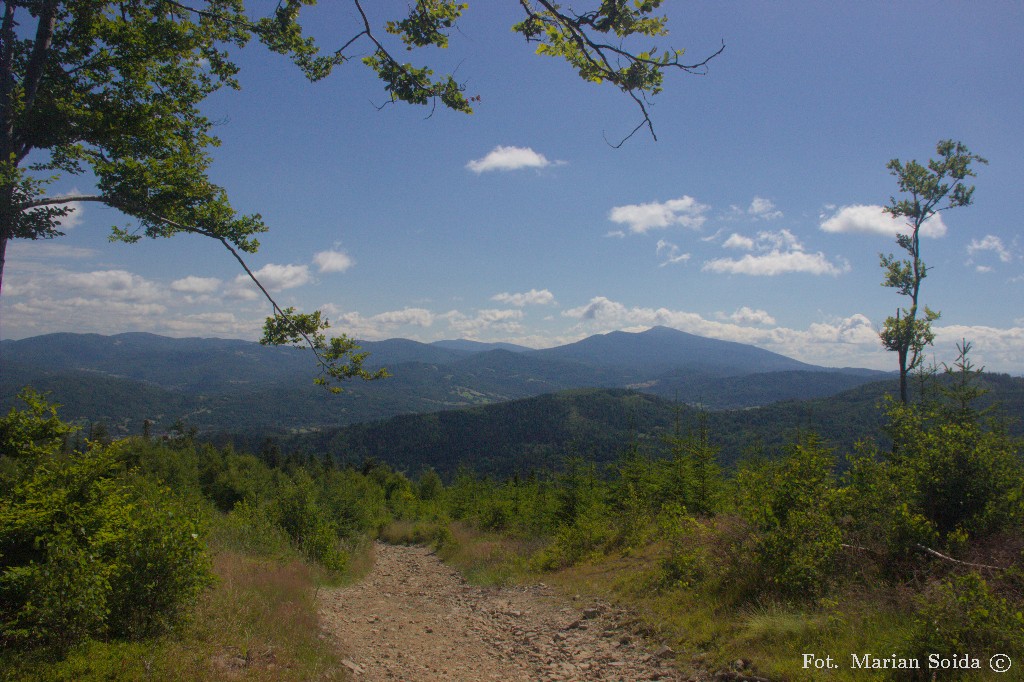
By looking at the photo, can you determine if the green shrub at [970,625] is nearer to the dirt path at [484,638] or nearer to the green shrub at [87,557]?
the dirt path at [484,638]

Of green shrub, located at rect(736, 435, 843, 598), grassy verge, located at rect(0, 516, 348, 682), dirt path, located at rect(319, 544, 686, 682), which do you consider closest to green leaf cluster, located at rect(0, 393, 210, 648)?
grassy verge, located at rect(0, 516, 348, 682)

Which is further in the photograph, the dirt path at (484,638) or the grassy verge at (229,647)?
the dirt path at (484,638)

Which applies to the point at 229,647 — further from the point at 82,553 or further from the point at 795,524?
the point at 795,524

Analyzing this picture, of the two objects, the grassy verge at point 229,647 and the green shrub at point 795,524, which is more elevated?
the green shrub at point 795,524

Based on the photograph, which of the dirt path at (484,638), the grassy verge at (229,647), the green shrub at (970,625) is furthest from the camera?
the dirt path at (484,638)

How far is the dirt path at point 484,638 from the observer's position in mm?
6961

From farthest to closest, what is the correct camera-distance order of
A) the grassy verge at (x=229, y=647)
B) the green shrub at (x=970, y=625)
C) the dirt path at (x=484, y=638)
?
the dirt path at (x=484, y=638) → the green shrub at (x=970, y=625) → the grassy verge at (x=229, y=647)

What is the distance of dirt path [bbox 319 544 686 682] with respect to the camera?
22.8 feet

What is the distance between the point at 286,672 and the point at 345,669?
104 cm

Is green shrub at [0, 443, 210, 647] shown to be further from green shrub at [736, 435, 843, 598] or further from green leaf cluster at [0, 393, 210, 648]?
green shrub at [736, 435, 843, 598]

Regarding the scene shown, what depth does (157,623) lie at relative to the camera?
5461mm

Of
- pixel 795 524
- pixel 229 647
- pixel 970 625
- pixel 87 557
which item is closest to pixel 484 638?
pixel 229 647

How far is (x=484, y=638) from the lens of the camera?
8.94 metres

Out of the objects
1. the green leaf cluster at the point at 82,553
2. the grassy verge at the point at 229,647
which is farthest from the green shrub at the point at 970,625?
the green leaf cluster at the point at 82,553
